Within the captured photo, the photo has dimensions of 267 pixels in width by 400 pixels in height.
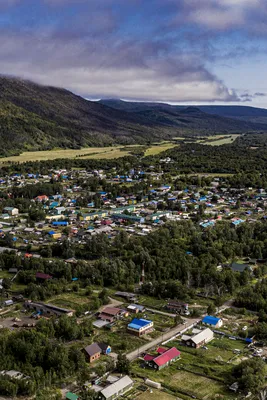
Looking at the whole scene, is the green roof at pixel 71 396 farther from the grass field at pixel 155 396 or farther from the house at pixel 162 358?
the house at pixel 162 358

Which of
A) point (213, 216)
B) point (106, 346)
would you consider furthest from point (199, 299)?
point (213, 216)

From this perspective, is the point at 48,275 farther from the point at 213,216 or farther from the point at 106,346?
the point at 213,216

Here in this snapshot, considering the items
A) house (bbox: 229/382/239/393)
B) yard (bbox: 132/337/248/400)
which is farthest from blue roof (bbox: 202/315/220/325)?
house (bbox: 229/382/239/393)

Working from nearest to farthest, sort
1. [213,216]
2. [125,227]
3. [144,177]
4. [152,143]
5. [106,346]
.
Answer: [106,346] → [125,227] → [213,216] → [144,177] → [152,143]

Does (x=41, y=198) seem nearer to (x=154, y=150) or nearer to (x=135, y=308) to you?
(x=135, y=308)

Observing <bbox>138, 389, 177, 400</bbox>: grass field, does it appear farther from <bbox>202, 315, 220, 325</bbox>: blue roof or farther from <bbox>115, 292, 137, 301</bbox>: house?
<bbox>115, 292, 137, 301</bbox>: house

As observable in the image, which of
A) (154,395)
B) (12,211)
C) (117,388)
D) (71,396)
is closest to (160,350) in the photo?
(154,395)

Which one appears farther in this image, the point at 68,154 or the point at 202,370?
the point at 68,154
